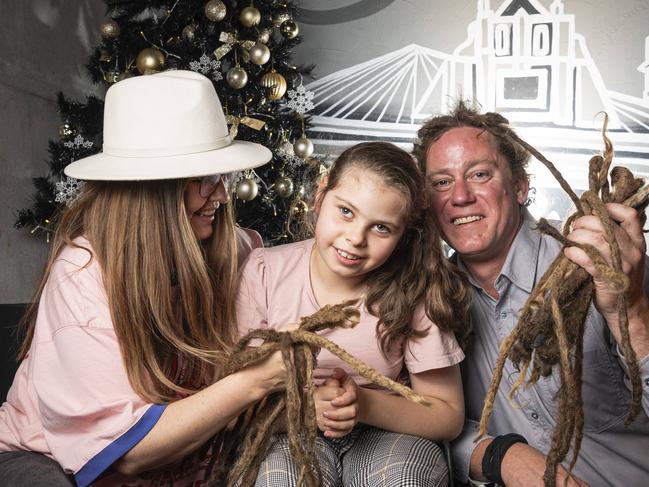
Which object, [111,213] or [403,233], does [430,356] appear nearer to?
[403,233]

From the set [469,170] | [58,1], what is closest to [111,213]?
[469,170]

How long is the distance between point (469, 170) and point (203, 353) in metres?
1.04

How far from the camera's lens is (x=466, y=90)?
4.82m

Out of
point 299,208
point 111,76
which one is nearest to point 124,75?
point 111,76

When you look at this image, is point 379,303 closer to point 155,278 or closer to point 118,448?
point 155,278

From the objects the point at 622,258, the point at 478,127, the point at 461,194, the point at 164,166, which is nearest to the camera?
the point at 622,258

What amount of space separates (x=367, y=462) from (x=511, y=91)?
3.62 metres

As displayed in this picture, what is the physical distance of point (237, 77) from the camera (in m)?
3.75

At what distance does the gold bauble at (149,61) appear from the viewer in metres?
3.66

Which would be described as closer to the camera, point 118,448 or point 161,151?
point 118,448

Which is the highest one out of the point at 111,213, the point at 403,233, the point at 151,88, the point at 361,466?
the point at 151,88

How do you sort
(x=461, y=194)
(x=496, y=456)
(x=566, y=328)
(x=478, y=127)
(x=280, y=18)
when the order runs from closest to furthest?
(x=566, y=328), (x=496, y=456), (x=461, y=194), (x=478, y=127), (x=280, y=18)

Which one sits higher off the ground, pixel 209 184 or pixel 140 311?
pixel 209 184

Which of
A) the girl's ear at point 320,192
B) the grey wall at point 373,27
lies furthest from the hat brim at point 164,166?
the grey wall at point 373,27
